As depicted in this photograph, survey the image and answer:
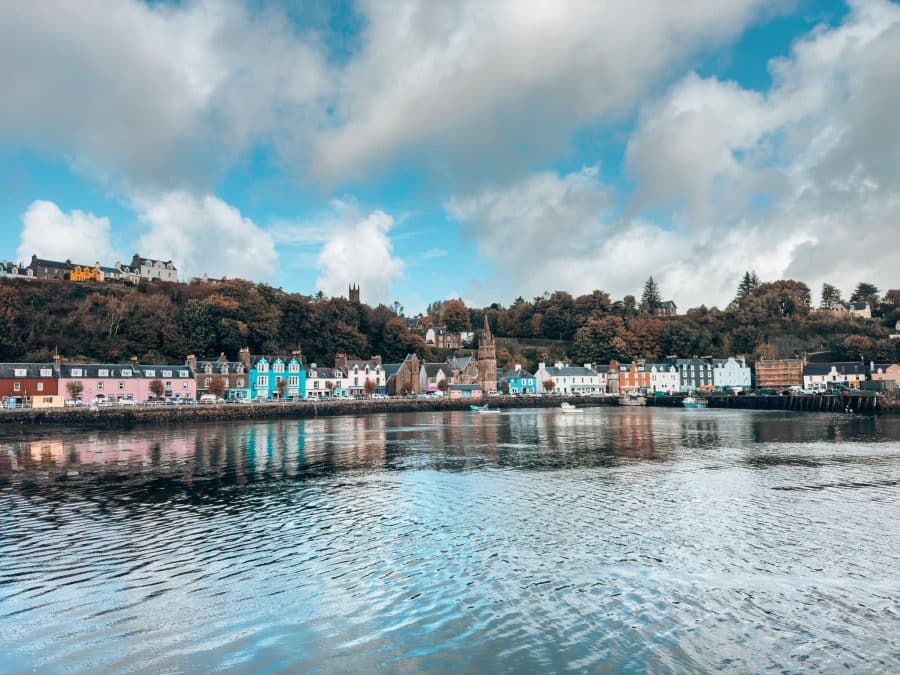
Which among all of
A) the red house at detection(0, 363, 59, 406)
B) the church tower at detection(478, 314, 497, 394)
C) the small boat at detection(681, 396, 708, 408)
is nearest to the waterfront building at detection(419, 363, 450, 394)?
the church tower at detection(478, 314, 497, 394)

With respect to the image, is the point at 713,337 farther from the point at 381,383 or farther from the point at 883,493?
the point at 883,493

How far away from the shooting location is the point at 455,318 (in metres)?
127

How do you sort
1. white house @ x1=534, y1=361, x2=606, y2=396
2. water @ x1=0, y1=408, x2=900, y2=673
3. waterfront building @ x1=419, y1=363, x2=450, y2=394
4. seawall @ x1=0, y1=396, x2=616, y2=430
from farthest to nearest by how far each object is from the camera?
white house @ x1=534, y1=361, x2=606, y2=396
waterfront building @ x1=419, y1=363, x2=450, y2=394
seawall @ x1=0, y1=396, x2=616, y2=430
water @ x1=0, y1=408, x2=900, y2=673

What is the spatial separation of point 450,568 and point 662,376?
101 m

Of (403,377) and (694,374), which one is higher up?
(403,377)

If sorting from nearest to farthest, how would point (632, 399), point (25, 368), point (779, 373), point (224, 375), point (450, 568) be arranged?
point (450, 568)
point (25, 368)
point (224, 375)
point (632, 399)
point (779, 373)

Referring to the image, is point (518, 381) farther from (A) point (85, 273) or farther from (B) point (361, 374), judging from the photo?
(A) point (85, 273)

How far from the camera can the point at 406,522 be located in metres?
15.8

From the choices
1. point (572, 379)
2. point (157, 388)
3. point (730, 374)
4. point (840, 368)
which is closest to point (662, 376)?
point (730, 374)

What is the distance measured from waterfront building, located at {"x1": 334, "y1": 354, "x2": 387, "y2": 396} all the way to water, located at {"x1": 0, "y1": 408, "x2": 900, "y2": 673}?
199ft

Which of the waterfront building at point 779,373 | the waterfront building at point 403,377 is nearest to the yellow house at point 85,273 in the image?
the waterfront building at point 403,377

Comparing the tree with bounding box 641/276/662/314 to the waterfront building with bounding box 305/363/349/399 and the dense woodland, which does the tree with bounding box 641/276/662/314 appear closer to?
the dense woodland

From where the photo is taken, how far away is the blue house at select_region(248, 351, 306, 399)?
76.2 meters

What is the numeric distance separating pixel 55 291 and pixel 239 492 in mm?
81344
